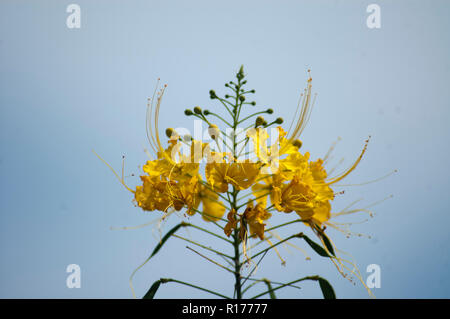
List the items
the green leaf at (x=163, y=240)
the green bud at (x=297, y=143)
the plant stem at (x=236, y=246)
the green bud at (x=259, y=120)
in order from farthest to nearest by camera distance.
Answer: the green leaf at (x=163, y=240) → the green bud at (x=297, y=143) → the green bud at (x=259, y=120) → the plant stem at (x=236, y=246)

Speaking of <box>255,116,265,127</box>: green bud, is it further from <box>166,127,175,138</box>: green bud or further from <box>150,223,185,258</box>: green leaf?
<box>150,223,185,258</box>: green leaf

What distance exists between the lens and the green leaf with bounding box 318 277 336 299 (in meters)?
2.46

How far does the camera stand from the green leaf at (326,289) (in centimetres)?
246

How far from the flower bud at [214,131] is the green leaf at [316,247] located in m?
0.91

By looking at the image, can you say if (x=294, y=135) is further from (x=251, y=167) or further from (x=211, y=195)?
(x=211, y=195)

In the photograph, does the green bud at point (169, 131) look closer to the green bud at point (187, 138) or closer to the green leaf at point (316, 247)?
the green bud at point (187, 138)

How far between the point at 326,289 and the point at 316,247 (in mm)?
278

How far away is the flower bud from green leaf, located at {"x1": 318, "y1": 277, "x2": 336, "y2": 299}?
3.90ft

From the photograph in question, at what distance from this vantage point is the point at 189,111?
259cm

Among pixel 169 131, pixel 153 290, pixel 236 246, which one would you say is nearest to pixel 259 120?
pixel 169 131

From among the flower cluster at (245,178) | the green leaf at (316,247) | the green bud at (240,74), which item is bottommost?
the green leaf at (316,247)

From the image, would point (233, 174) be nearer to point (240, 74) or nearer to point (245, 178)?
point (245, 178)

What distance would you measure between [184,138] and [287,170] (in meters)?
0.73

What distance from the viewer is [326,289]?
98.5 inches
